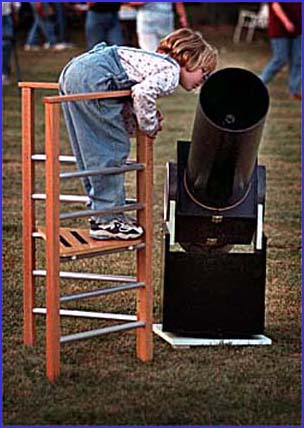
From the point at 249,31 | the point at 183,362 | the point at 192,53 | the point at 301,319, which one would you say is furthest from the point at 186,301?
the point at 249,31

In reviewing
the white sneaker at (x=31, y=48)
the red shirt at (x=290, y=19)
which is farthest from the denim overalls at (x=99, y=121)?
the white sneaker at (x=31, y=48)

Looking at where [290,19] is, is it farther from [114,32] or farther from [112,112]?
[112,112]

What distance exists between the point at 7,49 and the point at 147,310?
11712 mm

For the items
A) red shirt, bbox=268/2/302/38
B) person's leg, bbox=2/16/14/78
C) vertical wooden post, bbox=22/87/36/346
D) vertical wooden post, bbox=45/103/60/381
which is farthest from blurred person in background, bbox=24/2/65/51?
vertical wooden post, bbox=45/103/60/381

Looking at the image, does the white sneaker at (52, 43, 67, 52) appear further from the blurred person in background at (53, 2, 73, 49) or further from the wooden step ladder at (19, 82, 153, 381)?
the wooden step ladder at (19, 82, 153, 381)

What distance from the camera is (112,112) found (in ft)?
16.9

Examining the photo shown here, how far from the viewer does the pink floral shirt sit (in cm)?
507

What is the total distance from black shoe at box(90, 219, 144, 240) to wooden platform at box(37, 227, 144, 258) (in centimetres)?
3

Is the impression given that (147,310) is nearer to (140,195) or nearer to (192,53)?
(140,195)

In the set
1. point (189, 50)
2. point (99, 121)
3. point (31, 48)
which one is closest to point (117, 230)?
point (99, 121)

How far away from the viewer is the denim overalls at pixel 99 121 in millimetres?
5141

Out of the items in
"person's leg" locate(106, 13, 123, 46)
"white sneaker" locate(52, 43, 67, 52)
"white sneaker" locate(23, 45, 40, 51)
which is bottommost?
"white sneaker" locate(23, 45, 40, 51)

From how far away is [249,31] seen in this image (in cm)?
2603

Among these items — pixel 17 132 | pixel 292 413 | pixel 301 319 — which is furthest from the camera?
pixel 17 132
